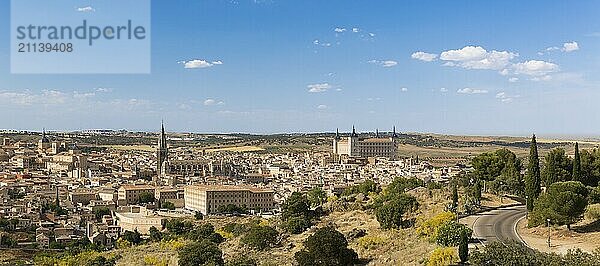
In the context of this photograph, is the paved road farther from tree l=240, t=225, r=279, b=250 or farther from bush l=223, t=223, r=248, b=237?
bush l=223, t=223, r=248, b=237

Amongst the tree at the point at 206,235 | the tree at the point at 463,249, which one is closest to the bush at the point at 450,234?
the tree at the point at 463,249

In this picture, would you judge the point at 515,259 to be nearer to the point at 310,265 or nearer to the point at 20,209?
the point at 310,265

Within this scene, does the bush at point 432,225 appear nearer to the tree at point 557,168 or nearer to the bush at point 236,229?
the tree at point 557,168

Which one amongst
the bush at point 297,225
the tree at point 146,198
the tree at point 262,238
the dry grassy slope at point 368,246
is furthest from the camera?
the tree at point 146,198

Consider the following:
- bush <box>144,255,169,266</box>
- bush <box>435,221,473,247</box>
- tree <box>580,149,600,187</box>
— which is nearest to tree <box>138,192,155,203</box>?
bush <box>144,255,169,266</box>

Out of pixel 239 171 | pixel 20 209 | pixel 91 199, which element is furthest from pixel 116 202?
pixel 239 171

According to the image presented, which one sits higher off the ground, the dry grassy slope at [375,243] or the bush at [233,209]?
the dry grassy slope at [375,243]
